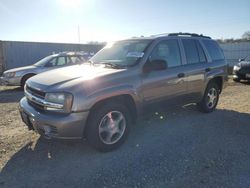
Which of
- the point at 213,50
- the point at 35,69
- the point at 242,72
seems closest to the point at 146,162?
the point at 213,50

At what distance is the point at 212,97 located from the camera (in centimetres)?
669

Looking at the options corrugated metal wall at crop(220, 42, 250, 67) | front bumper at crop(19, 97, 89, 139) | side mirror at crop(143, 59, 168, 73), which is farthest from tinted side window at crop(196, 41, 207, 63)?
corrugated metal wall at crop(220, 42, 250, 67)

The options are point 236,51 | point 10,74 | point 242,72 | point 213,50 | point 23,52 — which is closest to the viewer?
point 213,50

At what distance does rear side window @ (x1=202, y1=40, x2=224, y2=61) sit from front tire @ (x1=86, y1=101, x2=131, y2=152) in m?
3.17

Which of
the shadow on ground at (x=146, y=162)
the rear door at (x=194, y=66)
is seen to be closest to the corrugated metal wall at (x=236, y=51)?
the rear door at (x=194, y=66)

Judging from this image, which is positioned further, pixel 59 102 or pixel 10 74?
pixel 10 74

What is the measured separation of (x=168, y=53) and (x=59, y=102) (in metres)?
2.52

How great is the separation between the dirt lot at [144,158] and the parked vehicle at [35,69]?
553 cm

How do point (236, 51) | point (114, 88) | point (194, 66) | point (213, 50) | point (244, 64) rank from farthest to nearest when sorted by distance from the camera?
point (236, 51)
point (244, 64)
point (213, 50)
point (194, 66)
point (114, 88)

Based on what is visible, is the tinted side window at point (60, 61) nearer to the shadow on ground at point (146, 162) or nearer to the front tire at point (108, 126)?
the shadow on ground at point (146, 162)

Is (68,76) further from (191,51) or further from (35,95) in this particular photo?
(191,51)

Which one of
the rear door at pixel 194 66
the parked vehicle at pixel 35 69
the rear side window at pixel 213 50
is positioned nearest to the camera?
the rear door at pixel 194 66

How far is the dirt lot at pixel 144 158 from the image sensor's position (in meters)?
3.41

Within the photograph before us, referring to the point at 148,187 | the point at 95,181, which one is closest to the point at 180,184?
the point at 148,187
